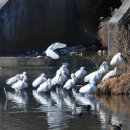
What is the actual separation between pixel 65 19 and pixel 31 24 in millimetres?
2012

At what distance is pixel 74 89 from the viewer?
20.2 m

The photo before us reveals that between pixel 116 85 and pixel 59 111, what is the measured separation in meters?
2.34

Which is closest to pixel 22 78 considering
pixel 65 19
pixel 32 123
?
pixel 32 123

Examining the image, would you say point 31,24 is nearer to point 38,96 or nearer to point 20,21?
point 20,21

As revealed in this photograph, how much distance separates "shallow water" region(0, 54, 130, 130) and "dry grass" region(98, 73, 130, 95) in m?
0.28

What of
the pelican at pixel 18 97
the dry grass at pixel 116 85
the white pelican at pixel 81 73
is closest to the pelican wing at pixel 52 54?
the white pelican at pixel 81 73

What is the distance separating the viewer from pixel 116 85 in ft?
61.5

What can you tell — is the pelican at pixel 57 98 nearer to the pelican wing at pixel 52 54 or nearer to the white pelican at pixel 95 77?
the white pelican at pixel 95 77

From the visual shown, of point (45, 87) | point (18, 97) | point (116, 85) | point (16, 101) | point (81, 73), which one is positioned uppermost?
point (81, 73)

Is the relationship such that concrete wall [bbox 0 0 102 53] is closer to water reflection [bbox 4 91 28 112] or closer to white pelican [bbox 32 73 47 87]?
white pelican [bbox 32 73 47 87]

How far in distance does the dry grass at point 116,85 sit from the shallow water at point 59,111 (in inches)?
11.2

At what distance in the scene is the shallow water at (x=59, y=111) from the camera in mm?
15266

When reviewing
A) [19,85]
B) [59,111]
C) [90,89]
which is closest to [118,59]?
[90,89]

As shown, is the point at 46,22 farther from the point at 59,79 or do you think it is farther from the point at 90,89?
the point at 90,89
